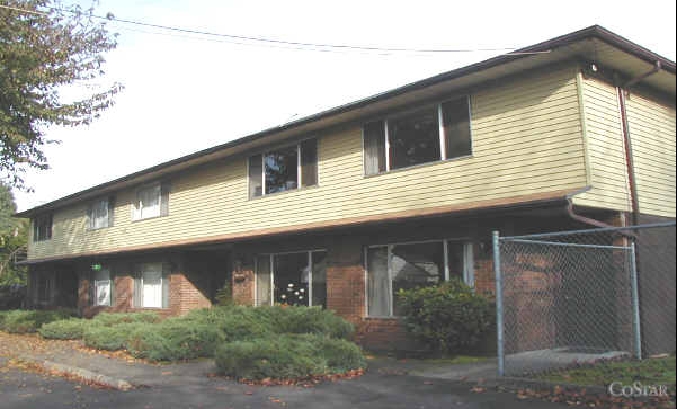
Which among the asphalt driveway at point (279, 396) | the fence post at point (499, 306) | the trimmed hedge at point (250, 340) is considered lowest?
the asphalt driveway at point (279, 396)

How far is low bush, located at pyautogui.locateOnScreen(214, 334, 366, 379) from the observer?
933cm

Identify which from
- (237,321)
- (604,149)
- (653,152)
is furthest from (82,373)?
(653,152)

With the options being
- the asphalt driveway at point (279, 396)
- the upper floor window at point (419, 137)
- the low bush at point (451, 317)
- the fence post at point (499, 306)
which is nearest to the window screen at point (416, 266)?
the low bush at point (451, 317)

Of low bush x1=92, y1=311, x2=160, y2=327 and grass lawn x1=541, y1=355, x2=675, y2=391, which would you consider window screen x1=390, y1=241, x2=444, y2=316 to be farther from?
low bush x1=92, y1=311, x2=160, y2=327

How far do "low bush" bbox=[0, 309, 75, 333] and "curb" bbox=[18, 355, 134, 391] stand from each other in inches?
301

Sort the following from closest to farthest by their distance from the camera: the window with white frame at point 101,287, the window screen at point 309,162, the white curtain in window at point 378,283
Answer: the white curtain in window at point 378,283 < the window screen at point 309,162 < the window with white frame at point 101,287

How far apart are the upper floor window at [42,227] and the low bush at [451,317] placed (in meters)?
24.0

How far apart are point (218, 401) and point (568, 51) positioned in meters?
8.04

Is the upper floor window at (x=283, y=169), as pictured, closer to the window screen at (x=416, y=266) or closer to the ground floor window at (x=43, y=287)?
the window screen at (x=416, y=266)

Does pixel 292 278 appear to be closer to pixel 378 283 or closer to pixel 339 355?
pixel 378 283

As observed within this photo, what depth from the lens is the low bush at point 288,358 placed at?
933cm

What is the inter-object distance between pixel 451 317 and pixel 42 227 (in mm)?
26383

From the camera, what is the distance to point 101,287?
82.1 ft

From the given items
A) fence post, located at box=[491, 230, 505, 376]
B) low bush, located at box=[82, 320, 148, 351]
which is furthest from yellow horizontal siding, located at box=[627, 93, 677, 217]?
low bush, located at box=[82, 320, 148, 351]
